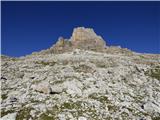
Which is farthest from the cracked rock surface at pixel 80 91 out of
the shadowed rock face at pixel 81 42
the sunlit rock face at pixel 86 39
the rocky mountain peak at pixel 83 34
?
the rocky mountain peak at pixel 83 34

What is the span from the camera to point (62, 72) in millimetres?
42625

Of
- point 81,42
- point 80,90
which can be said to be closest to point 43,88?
point 80,90

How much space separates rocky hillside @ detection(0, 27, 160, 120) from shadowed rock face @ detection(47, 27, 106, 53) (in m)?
37.1

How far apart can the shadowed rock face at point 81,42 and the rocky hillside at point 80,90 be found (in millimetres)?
37144

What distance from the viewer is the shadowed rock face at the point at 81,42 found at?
89.9 meters

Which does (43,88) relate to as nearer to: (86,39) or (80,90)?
(80,90)

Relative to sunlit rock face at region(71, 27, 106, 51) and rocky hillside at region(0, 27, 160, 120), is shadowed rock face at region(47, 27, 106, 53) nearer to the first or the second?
sunlit rock face at region(71, 27, 106, 51)

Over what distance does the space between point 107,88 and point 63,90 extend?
553 cm

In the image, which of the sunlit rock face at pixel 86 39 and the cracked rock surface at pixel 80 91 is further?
the sunlit rock face at pixel 86 39

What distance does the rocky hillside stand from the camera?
3142 cm

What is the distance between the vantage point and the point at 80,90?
36.4m

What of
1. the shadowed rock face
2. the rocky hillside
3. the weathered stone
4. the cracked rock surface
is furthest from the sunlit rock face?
the weathered stone

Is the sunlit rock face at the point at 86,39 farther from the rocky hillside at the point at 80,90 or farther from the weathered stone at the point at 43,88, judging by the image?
the weathered stone at the point at 43,88

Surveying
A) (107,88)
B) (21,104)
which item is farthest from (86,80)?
(21,104)
